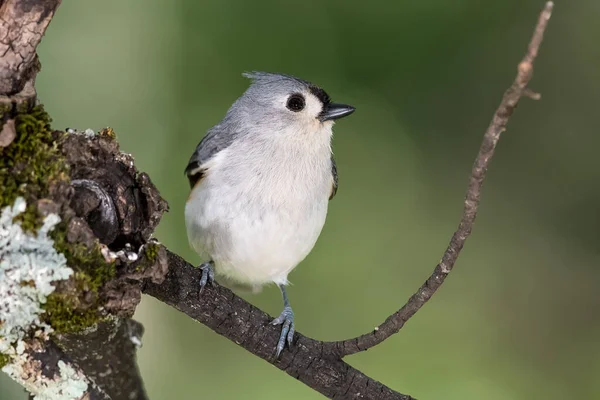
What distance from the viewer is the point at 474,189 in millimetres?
1848

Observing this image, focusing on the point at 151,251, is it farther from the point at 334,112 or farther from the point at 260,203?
the point at 334,112

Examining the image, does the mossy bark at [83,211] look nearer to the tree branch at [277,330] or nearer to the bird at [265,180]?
the tree branch at [277,330]

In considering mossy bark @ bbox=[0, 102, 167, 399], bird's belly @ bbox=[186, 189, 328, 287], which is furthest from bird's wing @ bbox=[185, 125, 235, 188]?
mossy bark @ bbox=[0, 102, 167, 399]

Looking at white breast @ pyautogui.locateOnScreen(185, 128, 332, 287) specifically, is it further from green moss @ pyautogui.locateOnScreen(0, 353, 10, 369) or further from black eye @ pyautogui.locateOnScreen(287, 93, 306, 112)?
green moss @ pyautogui.locateOnScreen(0, 353, 10, 369)

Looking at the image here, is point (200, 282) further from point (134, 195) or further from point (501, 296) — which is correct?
point (501, 296)

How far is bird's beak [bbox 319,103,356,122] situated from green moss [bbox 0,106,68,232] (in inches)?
52.9

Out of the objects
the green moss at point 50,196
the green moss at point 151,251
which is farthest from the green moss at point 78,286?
the green moss at point 151,251

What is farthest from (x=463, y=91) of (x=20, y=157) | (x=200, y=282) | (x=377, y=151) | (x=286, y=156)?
(x=20, y=157)

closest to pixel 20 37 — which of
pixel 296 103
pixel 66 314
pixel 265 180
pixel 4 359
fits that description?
pixel 66 314

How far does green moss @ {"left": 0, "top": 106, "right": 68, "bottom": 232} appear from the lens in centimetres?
174

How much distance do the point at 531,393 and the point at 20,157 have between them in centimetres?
308

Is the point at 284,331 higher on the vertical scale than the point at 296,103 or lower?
lower

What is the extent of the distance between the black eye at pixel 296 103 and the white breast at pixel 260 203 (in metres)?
0.16

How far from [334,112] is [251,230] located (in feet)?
2.01
